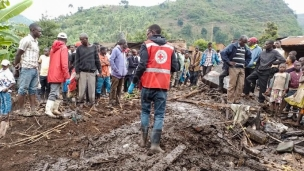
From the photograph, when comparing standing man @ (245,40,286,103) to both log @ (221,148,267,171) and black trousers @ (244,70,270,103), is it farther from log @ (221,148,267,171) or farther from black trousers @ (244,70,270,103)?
log @ (221,148,267,171)

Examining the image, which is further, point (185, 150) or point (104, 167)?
point (185, 150)

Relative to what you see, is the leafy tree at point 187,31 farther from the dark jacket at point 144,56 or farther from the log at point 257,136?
the dark jacket at point 144,56

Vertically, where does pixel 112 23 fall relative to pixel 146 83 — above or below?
above

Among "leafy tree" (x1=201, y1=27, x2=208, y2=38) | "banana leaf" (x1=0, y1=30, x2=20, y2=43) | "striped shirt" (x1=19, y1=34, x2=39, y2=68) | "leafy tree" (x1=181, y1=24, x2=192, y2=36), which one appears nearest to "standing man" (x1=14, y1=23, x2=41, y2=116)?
"striped shirt" (x1=19, y1=34, x2=39, y2=68)

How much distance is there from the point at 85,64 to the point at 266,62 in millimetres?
4998

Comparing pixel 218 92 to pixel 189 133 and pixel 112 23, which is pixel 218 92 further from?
pixel 112 23

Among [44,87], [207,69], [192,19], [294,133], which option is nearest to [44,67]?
[44,87]

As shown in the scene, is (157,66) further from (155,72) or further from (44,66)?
(44,66)

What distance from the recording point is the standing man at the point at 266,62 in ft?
27.0

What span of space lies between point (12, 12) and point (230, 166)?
15.7 ft

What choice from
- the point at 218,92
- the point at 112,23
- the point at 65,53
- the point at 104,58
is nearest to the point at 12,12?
the point at 65,53

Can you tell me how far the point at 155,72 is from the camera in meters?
4.56

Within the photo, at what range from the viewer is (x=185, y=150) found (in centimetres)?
459

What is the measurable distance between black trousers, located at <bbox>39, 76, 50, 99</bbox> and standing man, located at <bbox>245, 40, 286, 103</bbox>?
6178mm
